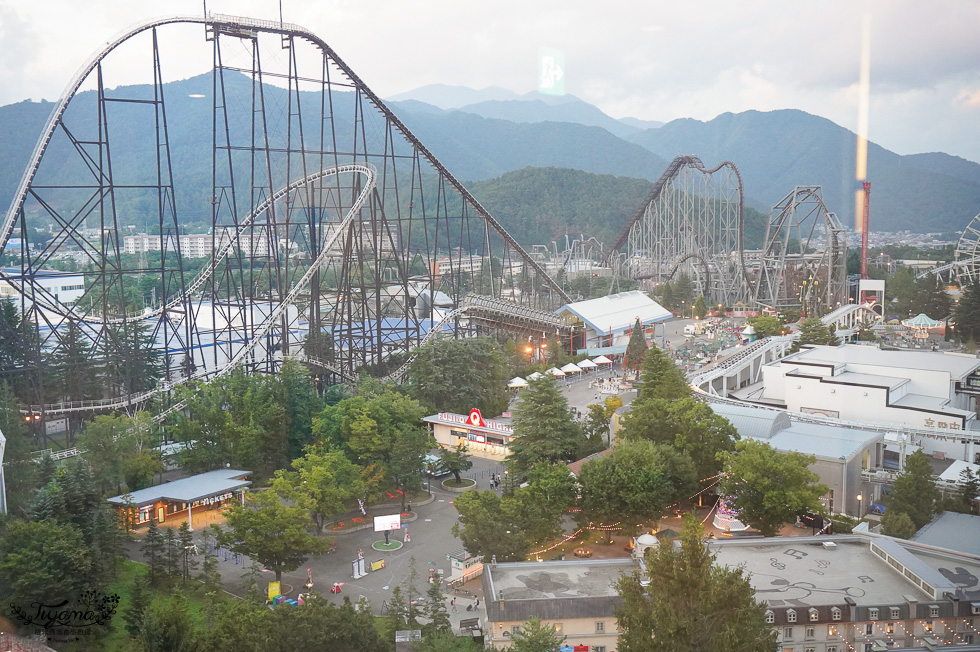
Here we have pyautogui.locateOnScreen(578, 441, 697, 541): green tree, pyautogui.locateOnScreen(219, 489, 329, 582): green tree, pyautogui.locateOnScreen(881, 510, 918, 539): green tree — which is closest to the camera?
pyautogui.locateOnScreen(219, 489, 329, 582): green tree

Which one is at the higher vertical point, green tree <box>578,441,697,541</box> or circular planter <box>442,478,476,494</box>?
green tree <box>578,441,697,541</box>

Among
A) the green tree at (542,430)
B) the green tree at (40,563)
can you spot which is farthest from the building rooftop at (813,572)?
the green tree at (40,563)

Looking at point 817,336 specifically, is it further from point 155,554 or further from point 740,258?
point 155,554

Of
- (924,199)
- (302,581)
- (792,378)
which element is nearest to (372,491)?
(302,581)

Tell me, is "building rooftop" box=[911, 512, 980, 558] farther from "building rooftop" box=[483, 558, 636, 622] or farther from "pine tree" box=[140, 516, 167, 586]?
"pine tree" box=[140, 516, 167, 586]

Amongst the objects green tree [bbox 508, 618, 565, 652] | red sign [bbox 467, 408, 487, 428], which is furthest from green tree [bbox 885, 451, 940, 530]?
red sign [bbox 467, 408, 487, 428]

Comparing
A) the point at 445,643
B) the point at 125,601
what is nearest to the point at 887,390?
the point at 445,643
